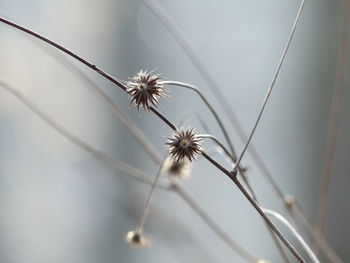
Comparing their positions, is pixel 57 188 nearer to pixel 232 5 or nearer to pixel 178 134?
pixel 232 5

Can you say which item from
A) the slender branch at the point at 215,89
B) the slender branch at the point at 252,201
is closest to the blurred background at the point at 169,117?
the slender branch at the point at 215,89

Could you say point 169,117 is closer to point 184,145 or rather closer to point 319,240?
point 319,240

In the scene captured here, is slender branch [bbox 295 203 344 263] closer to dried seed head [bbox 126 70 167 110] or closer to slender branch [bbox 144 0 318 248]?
slender branch [bbox 144 0 318 248]

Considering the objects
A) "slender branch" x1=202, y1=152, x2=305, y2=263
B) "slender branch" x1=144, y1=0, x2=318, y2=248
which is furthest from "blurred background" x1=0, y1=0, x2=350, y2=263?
"slender branch" x1=202, y1=152, x2=305, y2=263

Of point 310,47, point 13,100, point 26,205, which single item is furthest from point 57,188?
point 310,47

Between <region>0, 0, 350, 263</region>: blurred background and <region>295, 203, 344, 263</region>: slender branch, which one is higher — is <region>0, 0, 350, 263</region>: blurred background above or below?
above

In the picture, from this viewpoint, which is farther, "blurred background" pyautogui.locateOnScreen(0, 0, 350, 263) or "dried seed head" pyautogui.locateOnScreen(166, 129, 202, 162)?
"blurred background" pyautogui.locateOnScreen(0, 0, 350, 263)
